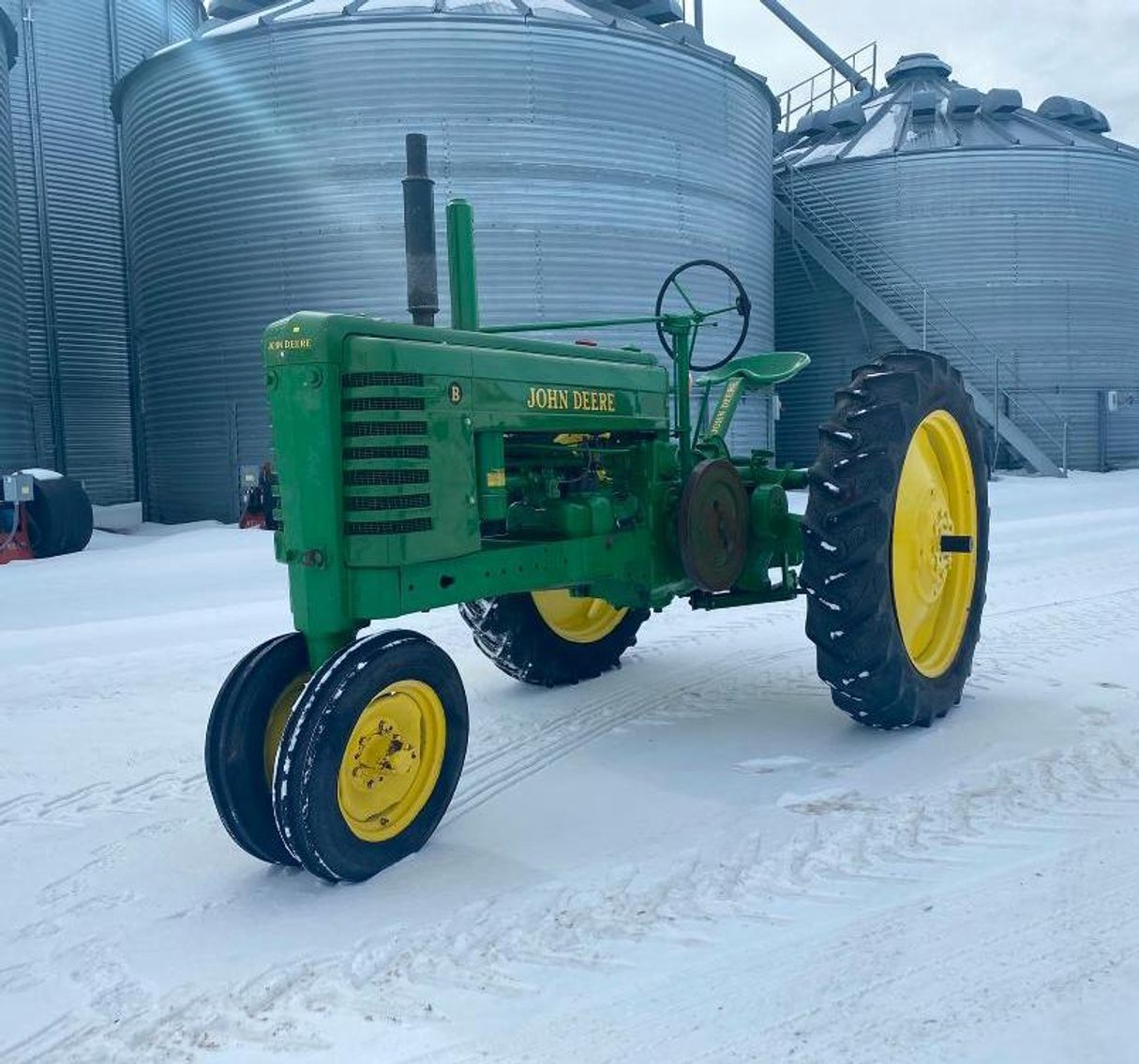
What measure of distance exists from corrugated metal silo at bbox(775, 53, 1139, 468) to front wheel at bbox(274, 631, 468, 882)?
19784mm

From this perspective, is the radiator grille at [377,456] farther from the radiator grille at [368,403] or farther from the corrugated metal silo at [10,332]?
the corrugated metal silo at [10,332]

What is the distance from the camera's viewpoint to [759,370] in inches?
211

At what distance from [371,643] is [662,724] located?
1792mm

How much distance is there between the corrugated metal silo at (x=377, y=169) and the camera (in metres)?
14.4

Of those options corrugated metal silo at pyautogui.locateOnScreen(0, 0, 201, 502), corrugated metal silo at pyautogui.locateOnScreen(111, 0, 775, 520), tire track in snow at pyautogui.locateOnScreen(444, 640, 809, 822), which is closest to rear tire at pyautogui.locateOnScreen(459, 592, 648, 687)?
tire track in snow at pyautogui.locateOnScreen(444, 640, 809, 822)

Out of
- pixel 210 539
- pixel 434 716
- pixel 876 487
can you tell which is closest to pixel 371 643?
pixel 434 716

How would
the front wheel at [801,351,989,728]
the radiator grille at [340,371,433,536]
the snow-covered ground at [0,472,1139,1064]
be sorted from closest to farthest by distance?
the snow-covered ground at [0,472,1139,1064] → the radiator grille at [340,371,433,536] → the front wheel at [801,351,989,728]

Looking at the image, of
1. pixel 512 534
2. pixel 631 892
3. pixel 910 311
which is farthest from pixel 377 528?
pixel 910 311

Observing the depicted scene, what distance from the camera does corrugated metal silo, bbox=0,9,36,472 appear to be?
14250 millimetres

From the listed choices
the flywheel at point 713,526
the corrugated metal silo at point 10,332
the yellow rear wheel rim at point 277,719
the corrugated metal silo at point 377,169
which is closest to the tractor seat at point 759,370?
the flywheel at point 713,526

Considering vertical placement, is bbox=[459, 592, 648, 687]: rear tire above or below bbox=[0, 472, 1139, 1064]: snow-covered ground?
above

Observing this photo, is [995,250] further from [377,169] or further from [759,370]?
[759,370]

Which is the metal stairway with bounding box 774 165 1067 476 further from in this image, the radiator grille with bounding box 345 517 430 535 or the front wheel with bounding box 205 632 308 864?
the front wheel with bounding box 205 632 308 864

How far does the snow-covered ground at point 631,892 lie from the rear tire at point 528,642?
0.34 ft
